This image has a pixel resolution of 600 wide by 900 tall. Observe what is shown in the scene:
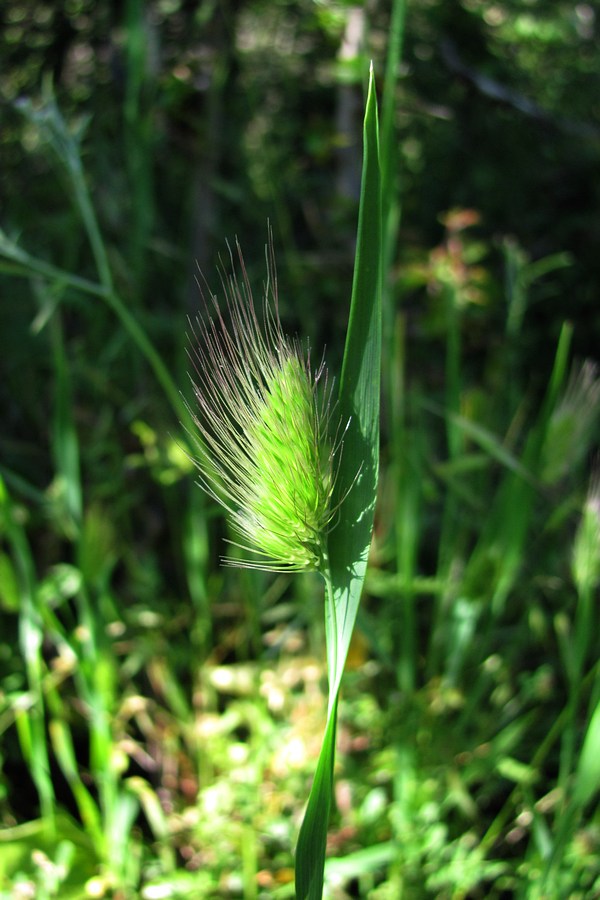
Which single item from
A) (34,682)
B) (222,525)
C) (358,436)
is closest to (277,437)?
(358,436)

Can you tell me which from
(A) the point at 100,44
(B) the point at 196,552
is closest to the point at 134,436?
(B) the point at 196,552

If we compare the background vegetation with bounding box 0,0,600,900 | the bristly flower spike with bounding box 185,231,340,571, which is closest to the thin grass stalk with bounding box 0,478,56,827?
the background vegetation with bounding box 0,0,600,900

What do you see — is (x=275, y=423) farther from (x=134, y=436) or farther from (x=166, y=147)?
(x=166, y=147)

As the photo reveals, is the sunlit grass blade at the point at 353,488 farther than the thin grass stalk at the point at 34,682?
No

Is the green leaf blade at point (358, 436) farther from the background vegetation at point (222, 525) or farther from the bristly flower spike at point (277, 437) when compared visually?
the background vegetation at point (222, 525)

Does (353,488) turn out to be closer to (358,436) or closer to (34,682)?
(358,436)

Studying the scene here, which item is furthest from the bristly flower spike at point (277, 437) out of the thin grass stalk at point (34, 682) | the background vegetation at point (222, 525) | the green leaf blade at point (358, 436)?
the thin grass stalk at point (34, 682)
